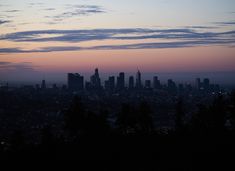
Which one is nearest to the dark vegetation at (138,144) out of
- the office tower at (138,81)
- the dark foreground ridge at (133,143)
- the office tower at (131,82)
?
the dark foreground ridge at (133,143)

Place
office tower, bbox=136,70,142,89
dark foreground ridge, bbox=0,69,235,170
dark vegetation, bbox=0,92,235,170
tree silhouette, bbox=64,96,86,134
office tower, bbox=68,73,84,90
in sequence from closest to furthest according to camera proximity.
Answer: dark vegetation, bbox=0,92,235,170, dark foreground ridge, bbox=0,69,235,170, tree silhouette, bbox=64,96,86,134, office tower, bbox=68,73,84,90, office tower, bbox=136,70,142,89

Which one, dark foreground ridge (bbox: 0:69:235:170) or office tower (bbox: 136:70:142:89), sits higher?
dark foreground ridge (bbox: 0:69:235:170)

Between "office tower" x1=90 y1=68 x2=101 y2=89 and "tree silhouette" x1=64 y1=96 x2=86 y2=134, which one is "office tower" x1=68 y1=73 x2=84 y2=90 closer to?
"office tower" x1=90 y1=68 x2=101 y2=89

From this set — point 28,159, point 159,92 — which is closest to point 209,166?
point 28,159

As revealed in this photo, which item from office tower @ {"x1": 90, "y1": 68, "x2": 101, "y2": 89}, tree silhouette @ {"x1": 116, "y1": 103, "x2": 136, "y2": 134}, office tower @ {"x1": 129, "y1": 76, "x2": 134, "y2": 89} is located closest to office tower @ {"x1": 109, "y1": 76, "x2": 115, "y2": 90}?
office tower @ {"x1": 90, "y1": 68, "x2": 101, "y2": 89}

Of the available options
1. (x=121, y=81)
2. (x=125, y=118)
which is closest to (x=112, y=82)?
(x=121, y=81)

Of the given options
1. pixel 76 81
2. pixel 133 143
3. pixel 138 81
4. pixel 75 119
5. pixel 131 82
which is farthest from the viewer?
pixel 138 81

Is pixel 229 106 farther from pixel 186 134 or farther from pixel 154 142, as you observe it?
pixel 154 142

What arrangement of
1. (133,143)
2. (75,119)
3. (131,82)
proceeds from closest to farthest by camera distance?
1. (133,143)
2. (75,119)
3. (131,82)

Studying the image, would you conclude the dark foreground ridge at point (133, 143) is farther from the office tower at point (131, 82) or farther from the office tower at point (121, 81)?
the office tower at point (131, 82)

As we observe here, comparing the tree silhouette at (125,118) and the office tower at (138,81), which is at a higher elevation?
the tree silhouette at (125,118)

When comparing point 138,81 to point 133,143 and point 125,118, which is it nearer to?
point 125,118

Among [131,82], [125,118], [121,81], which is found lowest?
[131,82]
